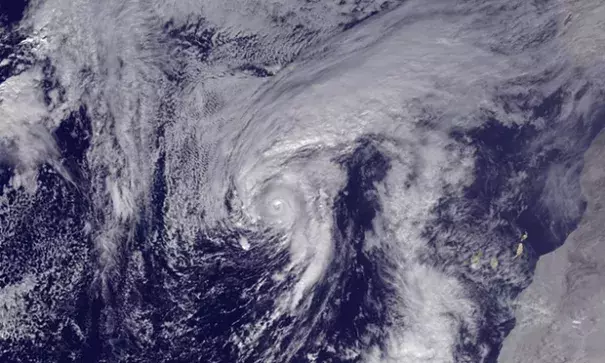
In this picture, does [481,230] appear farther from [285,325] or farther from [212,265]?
[212,265]

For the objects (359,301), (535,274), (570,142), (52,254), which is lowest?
(535,274)

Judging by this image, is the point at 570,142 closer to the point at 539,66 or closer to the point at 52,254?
the point at 539,66

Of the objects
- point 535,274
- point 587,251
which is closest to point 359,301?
point 535,274

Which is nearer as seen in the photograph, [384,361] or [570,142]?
[384,361]

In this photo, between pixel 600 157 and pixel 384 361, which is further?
pixel 600 157

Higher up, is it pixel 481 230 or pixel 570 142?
pixel 570 142

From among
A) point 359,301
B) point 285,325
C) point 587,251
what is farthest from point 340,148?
point 587,251
